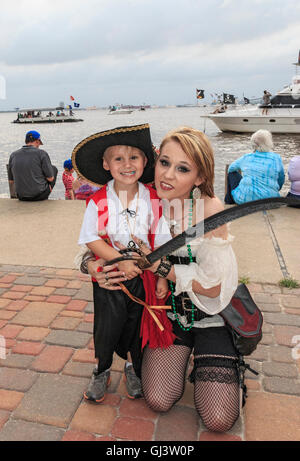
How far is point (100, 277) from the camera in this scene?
2086mm

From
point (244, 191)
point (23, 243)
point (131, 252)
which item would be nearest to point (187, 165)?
point (131, 252)

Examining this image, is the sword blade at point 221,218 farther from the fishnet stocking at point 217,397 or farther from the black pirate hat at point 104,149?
the fishnet stocking at point 217,397

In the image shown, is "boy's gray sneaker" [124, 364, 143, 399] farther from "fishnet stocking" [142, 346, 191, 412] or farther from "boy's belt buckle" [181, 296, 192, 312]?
"boy's belt buckle" [181, 296, 192, 312]

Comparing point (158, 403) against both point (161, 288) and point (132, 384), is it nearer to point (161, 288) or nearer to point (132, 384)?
point (132, 384)

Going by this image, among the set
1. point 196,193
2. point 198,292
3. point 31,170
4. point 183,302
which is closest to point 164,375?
point 183,302

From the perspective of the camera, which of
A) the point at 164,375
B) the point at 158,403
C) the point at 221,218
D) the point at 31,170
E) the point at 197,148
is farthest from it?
the point at 31,170

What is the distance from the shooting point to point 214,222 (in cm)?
157

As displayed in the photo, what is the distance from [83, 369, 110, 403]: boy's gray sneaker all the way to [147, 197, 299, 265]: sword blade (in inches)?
37.0

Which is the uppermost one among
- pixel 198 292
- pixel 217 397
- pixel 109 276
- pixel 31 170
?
pixel 31 170

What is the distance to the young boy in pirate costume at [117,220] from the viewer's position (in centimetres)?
207

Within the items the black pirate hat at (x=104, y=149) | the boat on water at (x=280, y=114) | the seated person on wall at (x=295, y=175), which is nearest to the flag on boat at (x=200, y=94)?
the boat on water at (x=280, y=114)

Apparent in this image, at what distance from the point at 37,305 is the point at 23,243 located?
5.97 ft

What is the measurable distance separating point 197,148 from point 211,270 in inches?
27.3
